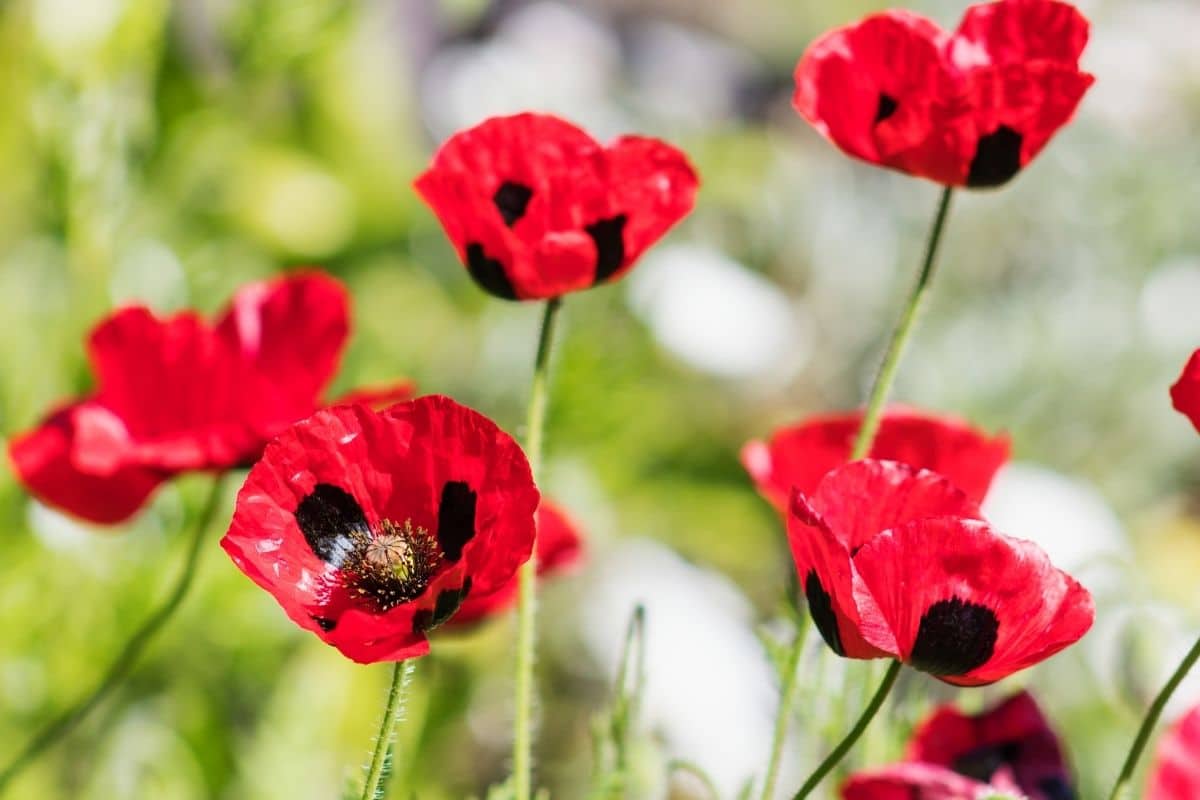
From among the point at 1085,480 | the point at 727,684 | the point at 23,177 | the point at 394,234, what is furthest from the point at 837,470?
the point at 1085,480

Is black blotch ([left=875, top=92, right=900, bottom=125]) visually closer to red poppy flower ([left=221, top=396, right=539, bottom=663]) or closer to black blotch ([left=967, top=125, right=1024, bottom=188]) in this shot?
black blotch ([left=967, top=125, right=1024, bottom=188])

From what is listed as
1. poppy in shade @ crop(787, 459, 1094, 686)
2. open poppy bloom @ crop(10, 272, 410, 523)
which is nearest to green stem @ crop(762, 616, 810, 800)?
poppy in shade @ crop(787, 459, 1094, 686)

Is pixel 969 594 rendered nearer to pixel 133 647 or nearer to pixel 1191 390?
pixel 1191 390

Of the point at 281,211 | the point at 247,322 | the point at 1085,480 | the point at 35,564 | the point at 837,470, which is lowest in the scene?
the point at 1085,480

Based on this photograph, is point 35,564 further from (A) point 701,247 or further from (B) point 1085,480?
(B) point 1085,480

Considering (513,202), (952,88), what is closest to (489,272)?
(513,202)

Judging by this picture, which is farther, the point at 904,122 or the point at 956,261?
the point at 956,261

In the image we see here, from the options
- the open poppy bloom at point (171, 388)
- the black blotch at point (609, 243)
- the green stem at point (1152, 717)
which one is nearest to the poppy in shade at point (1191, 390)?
the green stem at point (1152, 717)
